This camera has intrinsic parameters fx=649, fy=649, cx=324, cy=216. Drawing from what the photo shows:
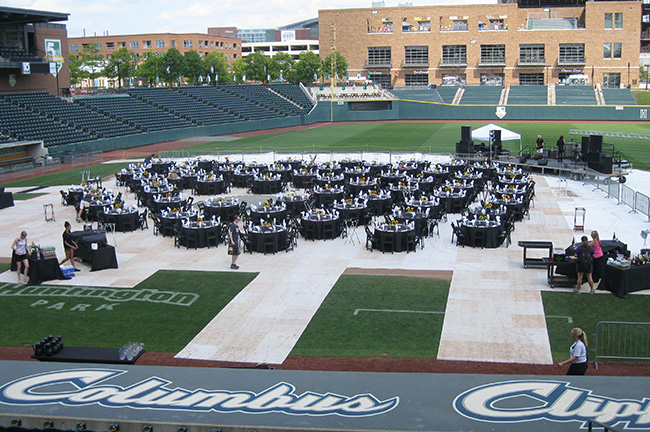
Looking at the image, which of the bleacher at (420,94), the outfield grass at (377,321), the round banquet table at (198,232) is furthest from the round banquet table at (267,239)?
the bleacher at (420,94)

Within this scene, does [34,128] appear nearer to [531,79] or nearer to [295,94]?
[295,94]

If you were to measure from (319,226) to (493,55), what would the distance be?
92993 mm

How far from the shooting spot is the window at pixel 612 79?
106m

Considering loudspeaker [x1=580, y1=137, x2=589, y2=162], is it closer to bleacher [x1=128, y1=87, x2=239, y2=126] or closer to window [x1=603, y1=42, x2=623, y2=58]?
bleacher [x1=128, y1=87, x2=239, y2=126]

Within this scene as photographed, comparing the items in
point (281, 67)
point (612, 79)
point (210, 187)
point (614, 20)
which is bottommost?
point (210, 187)

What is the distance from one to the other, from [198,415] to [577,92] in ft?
300

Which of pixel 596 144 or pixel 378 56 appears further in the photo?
pixel 378 56

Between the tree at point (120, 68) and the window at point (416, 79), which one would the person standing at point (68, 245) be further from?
the window at point (416, 79)

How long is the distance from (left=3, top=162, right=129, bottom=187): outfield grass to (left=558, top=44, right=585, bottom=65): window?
3236 inches

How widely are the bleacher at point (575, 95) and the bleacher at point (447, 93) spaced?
14.1m

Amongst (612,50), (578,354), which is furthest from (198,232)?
(612,50)

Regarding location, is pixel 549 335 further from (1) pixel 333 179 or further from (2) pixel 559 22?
(2) pixel 559 22

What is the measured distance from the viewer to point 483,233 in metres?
23.2

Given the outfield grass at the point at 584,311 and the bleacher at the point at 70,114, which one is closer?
the outfield grass at the point at 584,311
